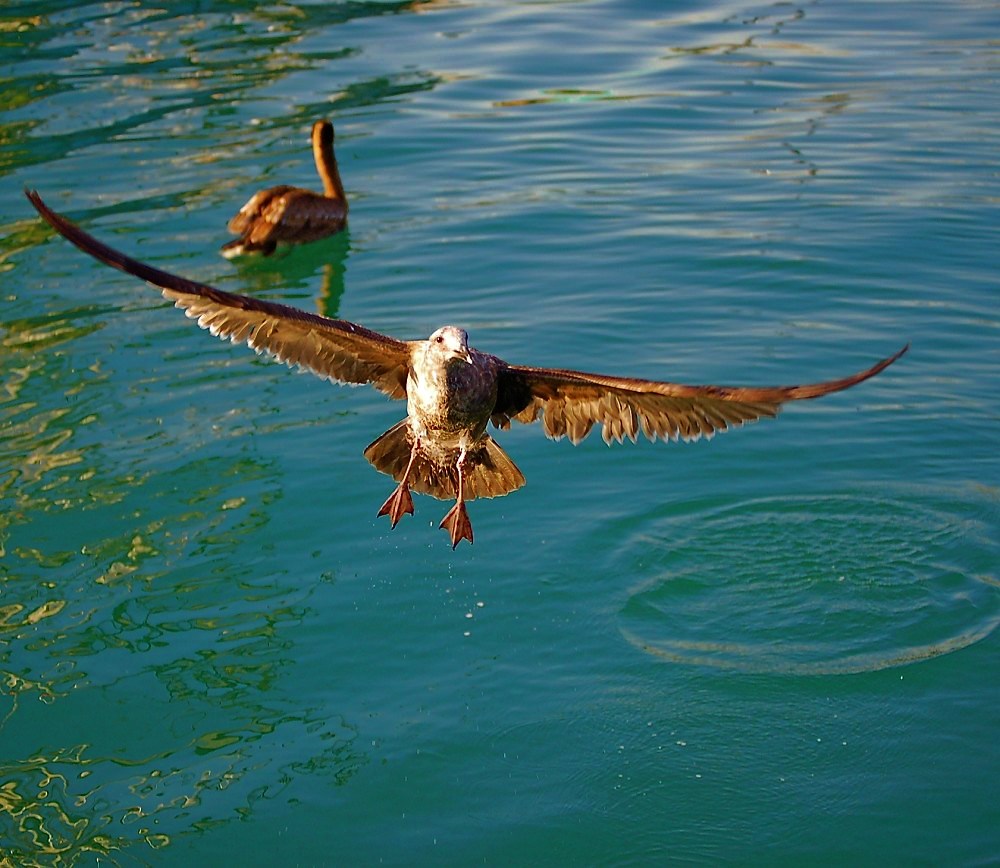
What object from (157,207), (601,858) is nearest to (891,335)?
(601,858)

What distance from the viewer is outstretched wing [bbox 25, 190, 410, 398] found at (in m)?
6.23

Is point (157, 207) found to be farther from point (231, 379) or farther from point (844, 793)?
point (844, 793)

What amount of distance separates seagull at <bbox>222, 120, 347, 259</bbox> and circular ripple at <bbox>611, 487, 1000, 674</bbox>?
17.4 ft

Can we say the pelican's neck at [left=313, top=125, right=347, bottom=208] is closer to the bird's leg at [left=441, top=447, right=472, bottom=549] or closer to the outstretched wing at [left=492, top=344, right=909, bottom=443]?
the outstretched wing at [left=492, top=344, right=909, bottom=443]

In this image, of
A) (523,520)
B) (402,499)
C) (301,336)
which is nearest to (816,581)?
(523,520)

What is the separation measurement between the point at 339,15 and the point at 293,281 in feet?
28.0

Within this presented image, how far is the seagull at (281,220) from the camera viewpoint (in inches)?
497

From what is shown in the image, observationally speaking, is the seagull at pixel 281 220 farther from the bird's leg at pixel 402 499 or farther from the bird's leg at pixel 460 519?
the bird's leg at pixel 460 519

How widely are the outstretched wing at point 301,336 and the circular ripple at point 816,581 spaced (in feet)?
6.27

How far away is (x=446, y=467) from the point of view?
729 cm

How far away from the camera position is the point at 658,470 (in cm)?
941

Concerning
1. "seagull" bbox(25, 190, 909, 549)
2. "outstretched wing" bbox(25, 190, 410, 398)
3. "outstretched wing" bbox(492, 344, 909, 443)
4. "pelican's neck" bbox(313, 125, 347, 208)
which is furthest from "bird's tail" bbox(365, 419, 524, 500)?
"pelican's neck" bbox(313, 125, 347, 208)

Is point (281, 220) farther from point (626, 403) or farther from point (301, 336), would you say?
point (626, 403)

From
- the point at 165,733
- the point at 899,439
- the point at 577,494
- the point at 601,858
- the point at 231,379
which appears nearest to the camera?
the point at 601,858
